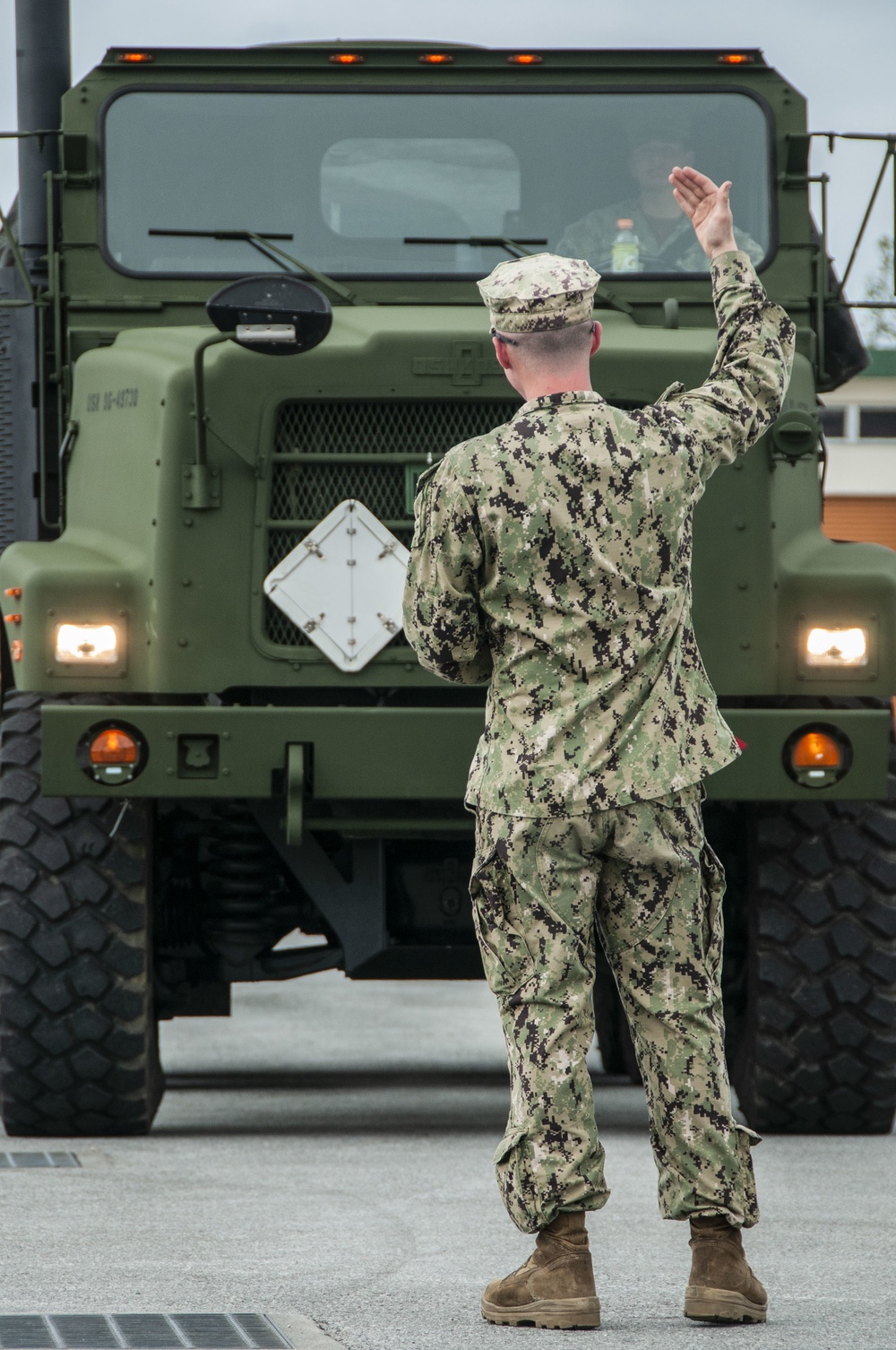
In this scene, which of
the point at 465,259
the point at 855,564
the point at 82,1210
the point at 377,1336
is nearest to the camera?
the point at 377,1336

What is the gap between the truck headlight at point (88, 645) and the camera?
6172 mm

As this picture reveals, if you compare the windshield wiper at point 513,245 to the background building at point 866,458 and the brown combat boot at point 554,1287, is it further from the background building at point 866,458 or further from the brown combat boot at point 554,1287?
the background building at point 866,458

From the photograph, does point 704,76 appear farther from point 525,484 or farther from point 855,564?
point 525,484

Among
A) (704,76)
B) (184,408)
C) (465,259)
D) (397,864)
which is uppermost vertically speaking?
(704,76)

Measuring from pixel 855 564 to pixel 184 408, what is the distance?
1.88 m

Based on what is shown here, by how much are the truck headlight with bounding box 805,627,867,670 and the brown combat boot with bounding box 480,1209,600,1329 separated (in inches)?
101

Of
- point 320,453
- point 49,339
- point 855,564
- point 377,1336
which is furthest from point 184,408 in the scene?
point 377,1336

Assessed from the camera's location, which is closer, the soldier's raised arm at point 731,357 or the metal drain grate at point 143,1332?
the metal drain grate at point 143,1332

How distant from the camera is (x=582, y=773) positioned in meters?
3.99

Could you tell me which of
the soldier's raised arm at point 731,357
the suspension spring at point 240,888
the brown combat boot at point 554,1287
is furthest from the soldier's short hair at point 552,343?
the suspension spring at point 240,888

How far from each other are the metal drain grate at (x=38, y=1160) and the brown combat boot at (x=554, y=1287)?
229 centimetres

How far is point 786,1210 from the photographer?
5.30 metres

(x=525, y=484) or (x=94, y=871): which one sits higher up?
(x=525, y=484)

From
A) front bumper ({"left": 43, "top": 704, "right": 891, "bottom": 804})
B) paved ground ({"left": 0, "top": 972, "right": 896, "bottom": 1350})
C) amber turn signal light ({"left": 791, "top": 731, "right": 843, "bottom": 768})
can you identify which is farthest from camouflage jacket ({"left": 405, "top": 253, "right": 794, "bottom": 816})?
amber turn signal light ({"left": 791, "top": 731, "right": 843, "bottom": 768})
